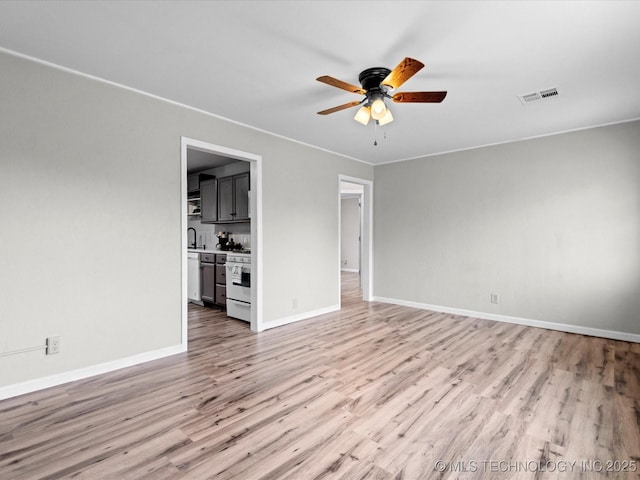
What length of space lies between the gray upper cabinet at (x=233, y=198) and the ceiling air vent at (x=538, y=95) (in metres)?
3.78

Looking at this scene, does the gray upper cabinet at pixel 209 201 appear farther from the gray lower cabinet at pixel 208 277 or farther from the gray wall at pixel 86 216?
the gray wall at pixel 86 216

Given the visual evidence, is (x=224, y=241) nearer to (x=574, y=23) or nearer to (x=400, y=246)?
(x=400, y=246)

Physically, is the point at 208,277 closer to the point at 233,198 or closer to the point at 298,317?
the point at 233,198

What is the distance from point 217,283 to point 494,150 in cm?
472

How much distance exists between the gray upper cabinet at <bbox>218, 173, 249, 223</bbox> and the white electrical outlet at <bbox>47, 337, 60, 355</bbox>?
9.96 feet

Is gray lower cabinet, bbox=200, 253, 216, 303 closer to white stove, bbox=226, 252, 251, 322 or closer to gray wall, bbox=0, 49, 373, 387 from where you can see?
white stove, bbox=226, 252, 251, 322

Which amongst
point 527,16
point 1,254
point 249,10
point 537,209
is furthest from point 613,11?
point 1,254

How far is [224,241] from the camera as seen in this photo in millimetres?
6086

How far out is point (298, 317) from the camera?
4.70 metres

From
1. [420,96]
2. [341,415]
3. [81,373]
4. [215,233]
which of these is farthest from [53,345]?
[215,233]

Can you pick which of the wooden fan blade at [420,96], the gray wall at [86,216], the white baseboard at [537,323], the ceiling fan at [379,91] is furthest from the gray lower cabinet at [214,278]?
the wooden fan blade at [420,96]

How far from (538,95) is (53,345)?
4760 mm

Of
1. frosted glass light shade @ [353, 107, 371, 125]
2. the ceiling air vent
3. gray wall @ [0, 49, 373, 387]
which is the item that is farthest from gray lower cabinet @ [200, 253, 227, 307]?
the ceiling air vent

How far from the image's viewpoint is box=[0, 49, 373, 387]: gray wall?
2.45 metres
